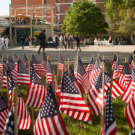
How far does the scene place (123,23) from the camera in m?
47.8

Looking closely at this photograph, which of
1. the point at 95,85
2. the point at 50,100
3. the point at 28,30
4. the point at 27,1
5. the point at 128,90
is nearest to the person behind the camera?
the point at 50,100

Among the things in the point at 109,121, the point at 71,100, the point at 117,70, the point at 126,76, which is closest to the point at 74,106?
the point at 71,100

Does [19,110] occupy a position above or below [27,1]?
below

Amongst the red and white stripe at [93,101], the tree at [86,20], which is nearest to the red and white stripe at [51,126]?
the red and white stripe at [93,101]

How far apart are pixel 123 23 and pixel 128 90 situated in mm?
45098

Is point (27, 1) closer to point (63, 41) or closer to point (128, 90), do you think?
point (63, 41)

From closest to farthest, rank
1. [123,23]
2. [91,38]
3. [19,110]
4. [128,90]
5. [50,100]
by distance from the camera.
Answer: [50,100] < [19,110] < [128,90] < [123,23] < [91,38]

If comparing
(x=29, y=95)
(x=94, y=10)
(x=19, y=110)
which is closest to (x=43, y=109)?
(x=19, y=110)

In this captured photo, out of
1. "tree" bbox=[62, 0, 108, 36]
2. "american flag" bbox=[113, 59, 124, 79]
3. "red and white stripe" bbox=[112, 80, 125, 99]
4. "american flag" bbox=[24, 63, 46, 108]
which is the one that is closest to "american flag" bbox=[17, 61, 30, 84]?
"american flag" bbox=[24, 63, 46, 108]

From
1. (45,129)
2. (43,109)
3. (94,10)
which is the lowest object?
(45,129)

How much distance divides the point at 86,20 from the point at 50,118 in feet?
160

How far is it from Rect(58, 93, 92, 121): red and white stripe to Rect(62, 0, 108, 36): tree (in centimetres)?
4695

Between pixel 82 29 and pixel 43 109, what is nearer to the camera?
pixel 43 109

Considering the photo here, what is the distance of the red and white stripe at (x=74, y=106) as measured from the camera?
12.7ft
